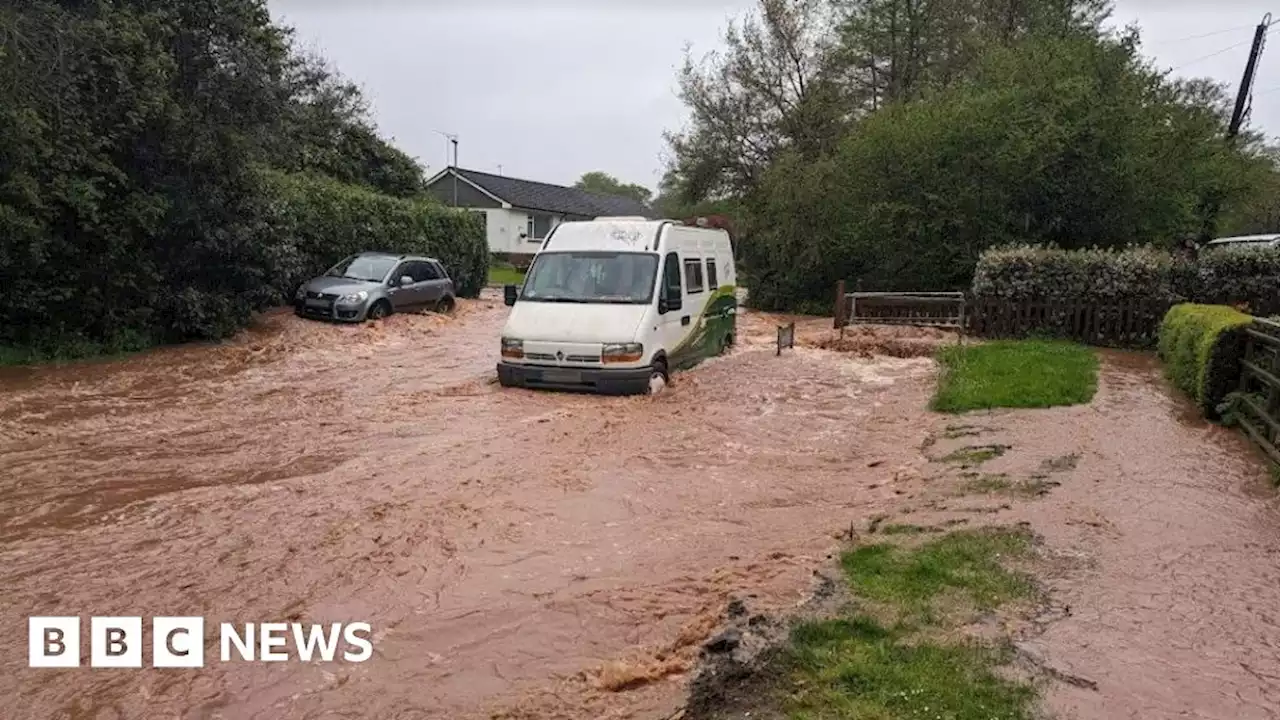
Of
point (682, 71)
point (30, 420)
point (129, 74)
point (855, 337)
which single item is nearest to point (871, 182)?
point (855, 337)

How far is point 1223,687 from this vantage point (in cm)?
361

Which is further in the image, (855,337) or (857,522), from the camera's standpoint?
(855,337)

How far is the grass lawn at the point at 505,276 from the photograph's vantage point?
123ft

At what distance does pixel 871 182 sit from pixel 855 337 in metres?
7.44

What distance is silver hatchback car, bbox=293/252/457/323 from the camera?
57.1 feet

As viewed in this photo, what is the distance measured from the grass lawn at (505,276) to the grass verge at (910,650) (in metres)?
32.5

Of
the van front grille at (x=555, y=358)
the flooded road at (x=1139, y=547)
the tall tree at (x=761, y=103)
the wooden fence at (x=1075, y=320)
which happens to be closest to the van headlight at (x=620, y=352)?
the van front grille at (x=555, y=358)

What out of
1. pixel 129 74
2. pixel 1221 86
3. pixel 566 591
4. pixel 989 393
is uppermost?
pixel 1221 86

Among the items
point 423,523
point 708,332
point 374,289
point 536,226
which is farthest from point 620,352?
point 536,226

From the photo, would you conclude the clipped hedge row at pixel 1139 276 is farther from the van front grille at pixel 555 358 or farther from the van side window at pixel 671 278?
the van front grille at pixel 555 358

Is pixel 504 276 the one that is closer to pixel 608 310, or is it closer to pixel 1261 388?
pixel 608 310

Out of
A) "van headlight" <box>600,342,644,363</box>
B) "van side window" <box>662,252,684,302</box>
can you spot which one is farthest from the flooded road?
"van side window" <box>662,252,684,302</box>

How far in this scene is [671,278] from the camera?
11664 mm

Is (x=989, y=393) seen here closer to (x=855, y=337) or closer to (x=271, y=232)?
(x=855, y=337)
